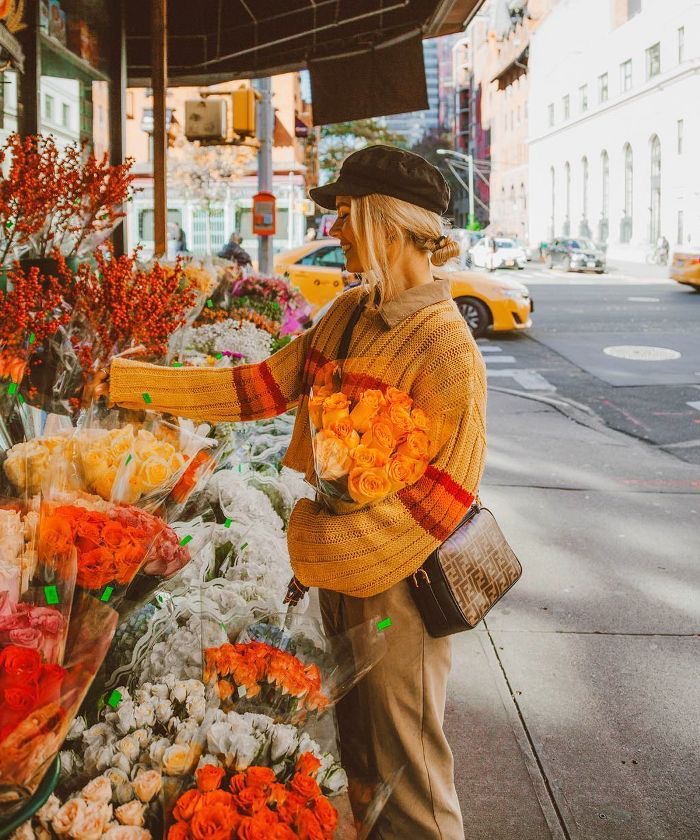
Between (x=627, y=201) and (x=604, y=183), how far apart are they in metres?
4.38

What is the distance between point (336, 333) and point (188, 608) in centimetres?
81

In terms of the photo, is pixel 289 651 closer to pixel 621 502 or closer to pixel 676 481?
pixel 621 502

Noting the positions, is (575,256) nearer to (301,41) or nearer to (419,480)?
(301,41)

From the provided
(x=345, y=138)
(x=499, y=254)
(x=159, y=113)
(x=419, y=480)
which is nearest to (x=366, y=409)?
(x=419, y=480)

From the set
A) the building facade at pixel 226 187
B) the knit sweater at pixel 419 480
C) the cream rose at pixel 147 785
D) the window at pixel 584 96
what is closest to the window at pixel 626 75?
the window at pixel 584 96

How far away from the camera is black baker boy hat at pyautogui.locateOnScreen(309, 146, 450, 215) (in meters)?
2.00

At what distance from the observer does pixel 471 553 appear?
2094 mm

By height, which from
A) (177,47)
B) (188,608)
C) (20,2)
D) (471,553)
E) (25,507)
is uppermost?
(177,47)

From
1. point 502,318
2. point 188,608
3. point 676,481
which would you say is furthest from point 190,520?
point 502,318

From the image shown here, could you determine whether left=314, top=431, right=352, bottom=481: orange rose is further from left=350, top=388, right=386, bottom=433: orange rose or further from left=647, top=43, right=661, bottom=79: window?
left=647, top=43, right=661, bottom=79: window

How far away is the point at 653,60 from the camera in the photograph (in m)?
42.0

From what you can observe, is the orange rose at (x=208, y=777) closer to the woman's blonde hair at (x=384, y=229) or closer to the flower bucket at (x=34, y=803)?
the flower bucket at (x=34, y=803)

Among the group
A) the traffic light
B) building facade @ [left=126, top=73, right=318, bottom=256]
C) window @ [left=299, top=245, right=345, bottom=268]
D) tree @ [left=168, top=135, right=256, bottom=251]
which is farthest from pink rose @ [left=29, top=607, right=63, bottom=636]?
building facade @ [left=126, top=73, right=318, bottom=256]

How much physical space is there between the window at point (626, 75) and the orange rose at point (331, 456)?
161ft
